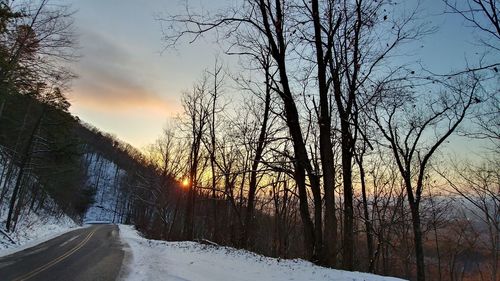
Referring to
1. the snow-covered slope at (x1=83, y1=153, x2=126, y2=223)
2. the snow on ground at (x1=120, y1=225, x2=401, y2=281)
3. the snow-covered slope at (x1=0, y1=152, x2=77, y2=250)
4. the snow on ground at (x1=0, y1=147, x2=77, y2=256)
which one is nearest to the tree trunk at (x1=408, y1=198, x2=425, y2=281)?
the snow on ground at (x1=120, y1=225, x2=401, y2=281)

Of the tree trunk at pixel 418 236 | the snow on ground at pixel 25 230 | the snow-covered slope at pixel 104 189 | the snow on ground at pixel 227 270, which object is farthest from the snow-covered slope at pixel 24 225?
the snow-covered slope at pixel 104 189

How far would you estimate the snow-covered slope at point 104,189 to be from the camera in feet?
399

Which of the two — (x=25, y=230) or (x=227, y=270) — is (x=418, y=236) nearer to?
(x=227, y=270)

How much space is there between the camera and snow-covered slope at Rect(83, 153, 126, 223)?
122 m

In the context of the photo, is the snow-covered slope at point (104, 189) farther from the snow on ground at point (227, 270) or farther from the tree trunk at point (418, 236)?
the snow on ground at point (227, 270)

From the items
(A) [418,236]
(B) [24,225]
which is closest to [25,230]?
(B) [24,225]

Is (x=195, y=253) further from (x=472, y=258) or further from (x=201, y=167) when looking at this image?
(x=472, y=258)

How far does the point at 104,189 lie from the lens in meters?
142

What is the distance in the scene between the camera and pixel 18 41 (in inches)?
645

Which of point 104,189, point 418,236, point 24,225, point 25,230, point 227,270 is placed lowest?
point 227,270

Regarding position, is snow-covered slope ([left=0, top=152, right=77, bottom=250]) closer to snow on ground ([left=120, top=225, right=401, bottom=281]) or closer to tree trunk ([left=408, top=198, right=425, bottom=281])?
snow on ground ([left=120, top=225, right=401, bottom=281])

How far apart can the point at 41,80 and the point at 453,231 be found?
4983 centimetres

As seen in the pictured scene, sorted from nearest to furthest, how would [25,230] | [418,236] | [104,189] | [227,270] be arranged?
[227,270] < [418,236] < [25,230] < [104,189]

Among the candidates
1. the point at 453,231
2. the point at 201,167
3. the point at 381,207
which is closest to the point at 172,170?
the point at 201,167
